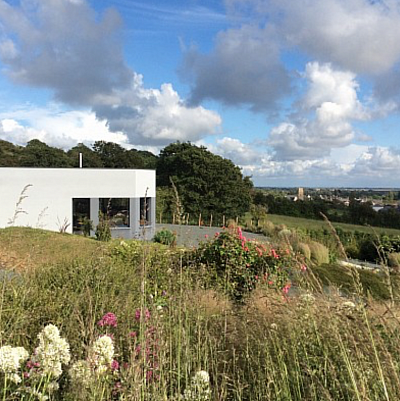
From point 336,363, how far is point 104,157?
44.7 m

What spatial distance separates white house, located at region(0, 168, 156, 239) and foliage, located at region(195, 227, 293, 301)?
10482mm

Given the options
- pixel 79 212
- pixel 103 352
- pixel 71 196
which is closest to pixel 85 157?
pixel 79 212

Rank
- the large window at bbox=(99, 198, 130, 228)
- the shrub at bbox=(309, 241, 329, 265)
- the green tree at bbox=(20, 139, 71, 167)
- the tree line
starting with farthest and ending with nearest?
the green tree at bbox=(20, 139, 71, 167) < the tree line < the large window at bbox=(99, 198, 130, 228) < the shrub at bbox=(309, 241, 329, 265)

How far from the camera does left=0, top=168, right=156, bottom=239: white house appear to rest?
17.6m

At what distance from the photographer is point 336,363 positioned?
8.74 ft

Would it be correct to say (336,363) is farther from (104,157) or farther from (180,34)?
(104,157)

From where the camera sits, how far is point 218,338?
11.4 feet

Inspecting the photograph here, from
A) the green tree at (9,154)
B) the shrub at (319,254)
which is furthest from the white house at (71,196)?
the green tree at (9,154)

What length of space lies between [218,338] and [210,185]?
31006 mm

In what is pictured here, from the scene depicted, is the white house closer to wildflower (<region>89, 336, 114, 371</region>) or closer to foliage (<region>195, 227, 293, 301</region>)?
foliage (<region>195, 227, 293, 301</region>)

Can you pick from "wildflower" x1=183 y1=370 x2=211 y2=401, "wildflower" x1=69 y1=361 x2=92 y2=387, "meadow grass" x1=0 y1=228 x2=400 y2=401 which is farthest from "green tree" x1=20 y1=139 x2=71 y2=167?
"wildflower" x1=183 y1=370 x2=211 y2=401

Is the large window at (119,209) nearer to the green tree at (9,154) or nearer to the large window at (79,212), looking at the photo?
the large window at (79,212)

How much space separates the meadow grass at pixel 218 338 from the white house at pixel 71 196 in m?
13.1

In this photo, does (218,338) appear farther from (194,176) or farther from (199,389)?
(194,176)
